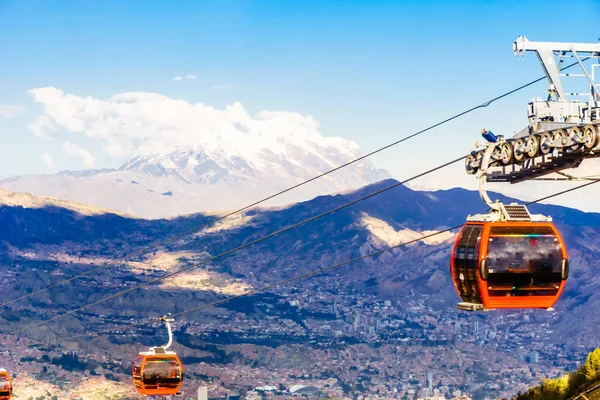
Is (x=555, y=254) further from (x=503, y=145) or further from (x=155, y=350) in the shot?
(x=155, y=350)

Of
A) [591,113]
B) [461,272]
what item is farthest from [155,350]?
[461,272]

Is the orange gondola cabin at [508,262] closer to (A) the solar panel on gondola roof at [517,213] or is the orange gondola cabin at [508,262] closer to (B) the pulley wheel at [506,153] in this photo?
(A) the solar panel on gondola roof at [517,213]

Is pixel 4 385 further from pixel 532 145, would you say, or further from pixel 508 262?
pixel 508 262

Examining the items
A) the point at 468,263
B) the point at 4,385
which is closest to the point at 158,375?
the point at 4,385

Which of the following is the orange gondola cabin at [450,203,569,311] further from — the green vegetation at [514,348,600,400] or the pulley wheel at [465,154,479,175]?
the green vegetation at [514,348,600,400]

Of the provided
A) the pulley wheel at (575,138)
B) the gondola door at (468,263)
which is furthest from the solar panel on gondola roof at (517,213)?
the pulley wheel at (575,138)
